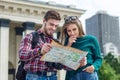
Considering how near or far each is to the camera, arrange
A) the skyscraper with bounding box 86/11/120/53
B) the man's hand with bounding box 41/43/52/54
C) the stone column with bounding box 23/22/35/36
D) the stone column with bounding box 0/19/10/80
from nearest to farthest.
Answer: the man's hand with bounding box 41/43/52/54 → the stone column with bounding box 0/19/10/80 → the stone column with bounding box 23/22/35/36 → the skyscraper with bounding box 86/11/120/53

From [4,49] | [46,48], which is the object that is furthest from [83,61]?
[4,49]

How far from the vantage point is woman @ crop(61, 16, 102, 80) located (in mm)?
4473

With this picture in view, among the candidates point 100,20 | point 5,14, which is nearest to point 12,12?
point 5,14

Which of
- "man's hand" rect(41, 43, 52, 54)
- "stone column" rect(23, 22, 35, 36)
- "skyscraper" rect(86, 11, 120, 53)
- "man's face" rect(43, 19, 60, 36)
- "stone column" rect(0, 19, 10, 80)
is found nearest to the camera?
"man's hand" rect(41, 43, 52, 54)

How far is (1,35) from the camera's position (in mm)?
26344

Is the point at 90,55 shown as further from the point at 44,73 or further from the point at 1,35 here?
the point at 1,35

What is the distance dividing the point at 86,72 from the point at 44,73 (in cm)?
51

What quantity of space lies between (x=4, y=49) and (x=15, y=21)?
2.50m

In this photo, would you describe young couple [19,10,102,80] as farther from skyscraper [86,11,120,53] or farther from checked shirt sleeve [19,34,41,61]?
skyscraper [86,11,120,53]

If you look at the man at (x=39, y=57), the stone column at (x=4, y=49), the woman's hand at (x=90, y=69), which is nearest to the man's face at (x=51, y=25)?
the man at (x=39, y=57)

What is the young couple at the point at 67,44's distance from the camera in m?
4.45

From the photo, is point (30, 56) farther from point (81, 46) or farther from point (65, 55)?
point (81, 46)

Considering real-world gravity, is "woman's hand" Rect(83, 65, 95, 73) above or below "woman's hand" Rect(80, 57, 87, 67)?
below

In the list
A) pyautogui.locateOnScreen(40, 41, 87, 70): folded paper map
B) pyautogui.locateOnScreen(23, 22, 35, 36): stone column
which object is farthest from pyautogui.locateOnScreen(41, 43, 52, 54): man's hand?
pyautogui.locateOnScreen(23, 22, 35, 36): stone column
